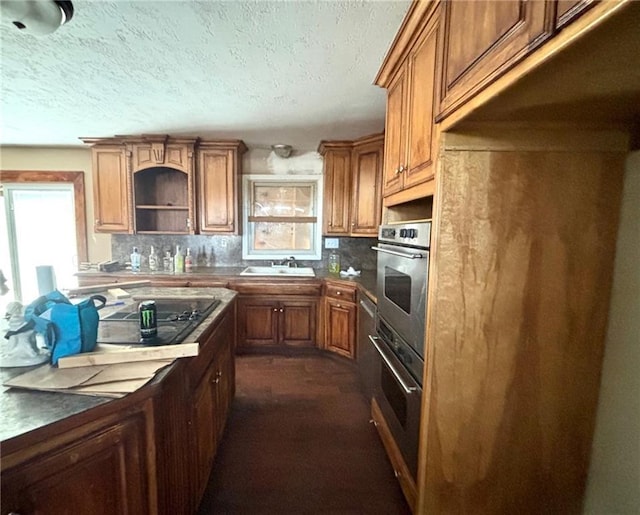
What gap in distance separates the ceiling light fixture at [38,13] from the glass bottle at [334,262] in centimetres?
280

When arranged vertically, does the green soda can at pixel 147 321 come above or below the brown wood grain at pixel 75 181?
below

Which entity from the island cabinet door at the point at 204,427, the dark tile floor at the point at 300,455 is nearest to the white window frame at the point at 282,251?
the dark tile floor at the point at 300,455

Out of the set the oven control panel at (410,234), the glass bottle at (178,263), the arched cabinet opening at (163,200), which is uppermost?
the arched cabinet opening at (163,200)

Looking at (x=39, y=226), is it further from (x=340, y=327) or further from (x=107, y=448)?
(x=107, y=448)

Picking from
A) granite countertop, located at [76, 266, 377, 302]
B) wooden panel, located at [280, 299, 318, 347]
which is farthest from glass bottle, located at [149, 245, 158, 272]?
wooden panel, located at [280, 299, 318, 347]

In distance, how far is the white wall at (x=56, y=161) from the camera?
357 centimetres

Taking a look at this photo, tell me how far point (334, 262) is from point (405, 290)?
2.18 metres

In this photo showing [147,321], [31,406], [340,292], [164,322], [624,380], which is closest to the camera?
[31,406]

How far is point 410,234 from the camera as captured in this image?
4.48 feet

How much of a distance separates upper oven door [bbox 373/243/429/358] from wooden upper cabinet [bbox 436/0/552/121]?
58cm

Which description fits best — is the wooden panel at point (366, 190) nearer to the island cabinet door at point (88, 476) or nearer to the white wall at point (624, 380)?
the white wall at point (624, 380)

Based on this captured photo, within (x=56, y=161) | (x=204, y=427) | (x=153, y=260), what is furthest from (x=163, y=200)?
(x=204, y=427)

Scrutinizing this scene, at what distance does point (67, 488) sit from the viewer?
760 mm

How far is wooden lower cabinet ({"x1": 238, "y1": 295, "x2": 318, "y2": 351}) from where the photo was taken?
10.3 feet
